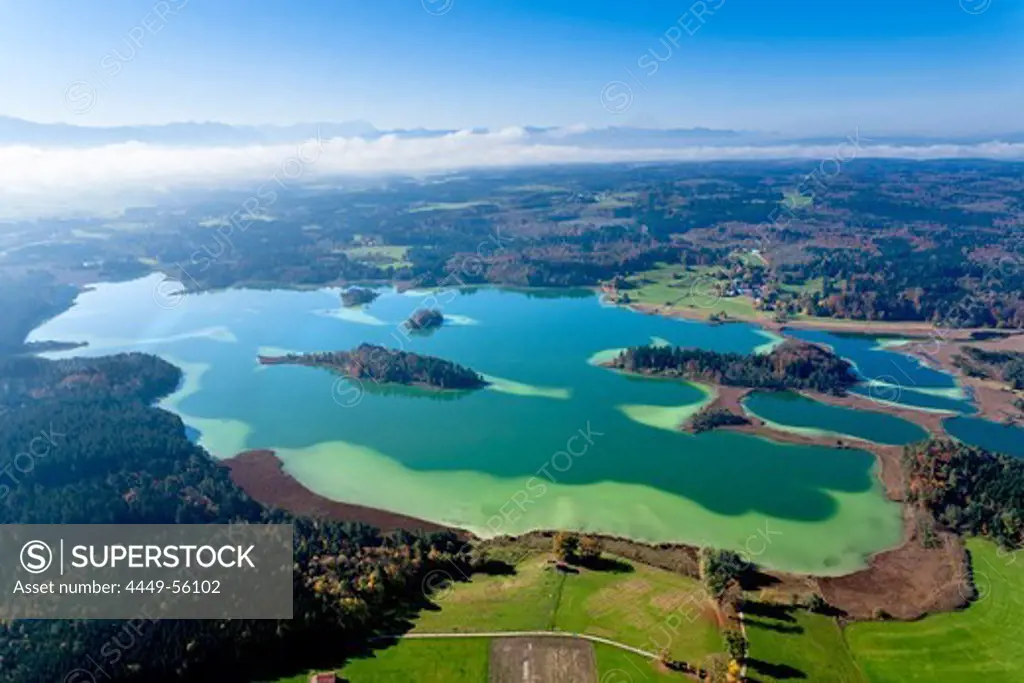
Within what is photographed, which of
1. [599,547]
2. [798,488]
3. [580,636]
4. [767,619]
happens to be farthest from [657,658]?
[798,488]

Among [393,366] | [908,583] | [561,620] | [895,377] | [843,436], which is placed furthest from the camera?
[393,366]

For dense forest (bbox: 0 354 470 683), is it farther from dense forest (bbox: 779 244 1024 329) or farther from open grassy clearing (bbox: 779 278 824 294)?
open grassy clearing (bbox: 779 278 824 294)

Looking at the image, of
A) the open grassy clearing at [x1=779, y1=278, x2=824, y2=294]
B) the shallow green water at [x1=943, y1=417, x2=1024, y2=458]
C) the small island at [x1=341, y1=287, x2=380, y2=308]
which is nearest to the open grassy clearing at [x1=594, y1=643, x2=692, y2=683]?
the shallow green water at [x1=943, y1=417, x2=1024, y2=458]

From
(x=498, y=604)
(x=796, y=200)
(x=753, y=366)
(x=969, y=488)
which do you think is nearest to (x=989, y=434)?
(x=969, y=488)

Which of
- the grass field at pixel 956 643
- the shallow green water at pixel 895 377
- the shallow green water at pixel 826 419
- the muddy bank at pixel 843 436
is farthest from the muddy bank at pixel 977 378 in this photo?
the grass field at pixel 956 643

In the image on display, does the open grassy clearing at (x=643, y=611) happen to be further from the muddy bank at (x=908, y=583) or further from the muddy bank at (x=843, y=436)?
the muddy bank at (x=843, y=436)

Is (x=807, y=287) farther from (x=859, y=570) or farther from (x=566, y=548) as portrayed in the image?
(x=566, y=548)
